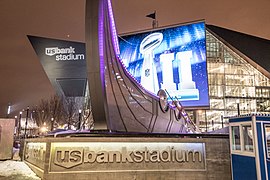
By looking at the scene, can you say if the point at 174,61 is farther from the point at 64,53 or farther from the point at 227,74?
the point at 64,53

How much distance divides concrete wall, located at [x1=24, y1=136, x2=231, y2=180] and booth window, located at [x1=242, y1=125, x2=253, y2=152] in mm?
1679

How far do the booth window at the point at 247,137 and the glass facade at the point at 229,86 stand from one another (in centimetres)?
4692

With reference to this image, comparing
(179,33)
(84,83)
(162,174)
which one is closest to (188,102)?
(179,33)

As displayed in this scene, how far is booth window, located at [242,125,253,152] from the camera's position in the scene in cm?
870

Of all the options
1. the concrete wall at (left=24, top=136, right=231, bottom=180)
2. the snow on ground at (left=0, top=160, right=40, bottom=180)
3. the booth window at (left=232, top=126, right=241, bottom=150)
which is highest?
the booth window at (left=232, top=126, right=241, bottom=150)

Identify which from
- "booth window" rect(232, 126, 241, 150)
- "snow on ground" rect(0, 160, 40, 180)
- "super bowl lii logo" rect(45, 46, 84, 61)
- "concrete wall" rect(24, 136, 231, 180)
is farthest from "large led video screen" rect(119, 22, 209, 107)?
"booth window" rect(232, 126, 241, 150)

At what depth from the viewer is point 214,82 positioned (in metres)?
55.9

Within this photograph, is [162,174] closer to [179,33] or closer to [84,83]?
[179,33]

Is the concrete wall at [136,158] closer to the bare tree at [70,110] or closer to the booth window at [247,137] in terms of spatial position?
the booth window at [247,137]

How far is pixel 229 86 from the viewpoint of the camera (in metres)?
56.1

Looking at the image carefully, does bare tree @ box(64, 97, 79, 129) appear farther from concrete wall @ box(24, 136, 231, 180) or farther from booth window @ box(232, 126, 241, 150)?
booth window @ box(232, 126, 241, 150)

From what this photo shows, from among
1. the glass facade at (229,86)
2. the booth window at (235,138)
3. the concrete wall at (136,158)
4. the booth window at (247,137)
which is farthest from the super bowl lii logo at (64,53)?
the booth window at (247,137)

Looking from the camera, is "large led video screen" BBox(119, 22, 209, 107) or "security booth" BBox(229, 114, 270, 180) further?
"large led video screen" BBox(119, 22, 209, 107)

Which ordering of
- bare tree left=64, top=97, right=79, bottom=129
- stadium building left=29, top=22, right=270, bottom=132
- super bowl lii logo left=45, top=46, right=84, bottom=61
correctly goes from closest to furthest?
1. bare tree left=64, top=97, right=79, bottom=129
2. stadium building left=29, top=22, right=270, bottom=132
3. super bowl lii logo left=45, top=46, right=84, bottom=61
